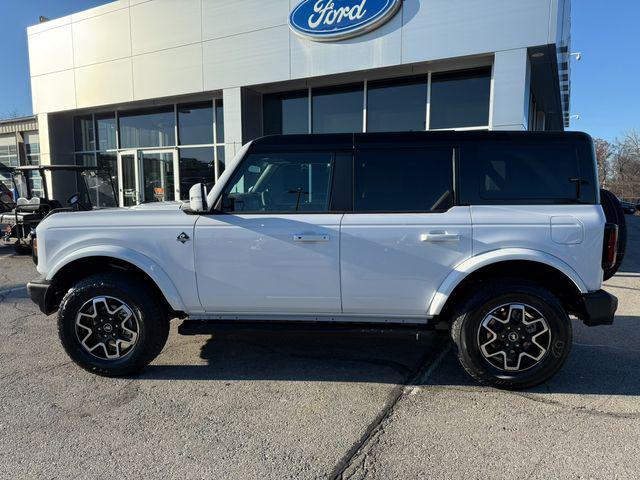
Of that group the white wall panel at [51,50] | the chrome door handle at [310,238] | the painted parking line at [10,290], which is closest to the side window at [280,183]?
the chrome door handle at [310,238]

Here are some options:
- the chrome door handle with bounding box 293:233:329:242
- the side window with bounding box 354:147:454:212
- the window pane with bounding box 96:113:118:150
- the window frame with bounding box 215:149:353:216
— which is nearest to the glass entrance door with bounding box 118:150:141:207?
the window pane with bounding box 96:113:118:150

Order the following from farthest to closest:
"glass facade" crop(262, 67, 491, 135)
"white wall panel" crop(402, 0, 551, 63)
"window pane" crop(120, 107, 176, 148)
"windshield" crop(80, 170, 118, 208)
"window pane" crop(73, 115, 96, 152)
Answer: "window pane" crop(73, 115, 96, 152)
"window pane" crop(120, 107, 176, 148)
"windshield" crop(80, 170, 118, 208)
"glass facade" crop(262, 67, 491, 135)
"white wall panel" crop(402, 0, 551, 63)

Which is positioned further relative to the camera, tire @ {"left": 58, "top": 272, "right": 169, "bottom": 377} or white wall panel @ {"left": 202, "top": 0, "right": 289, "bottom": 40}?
white wall panel @ {"left": 202, "top": 0, "right": 289, "bottom": 40}

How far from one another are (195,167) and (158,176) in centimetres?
150

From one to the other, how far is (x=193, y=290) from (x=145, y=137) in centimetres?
1181

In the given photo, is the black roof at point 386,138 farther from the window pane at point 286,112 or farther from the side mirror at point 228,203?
the window pane at point 286,112

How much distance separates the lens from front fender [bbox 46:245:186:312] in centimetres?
353

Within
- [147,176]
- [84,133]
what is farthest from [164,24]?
[84,133]

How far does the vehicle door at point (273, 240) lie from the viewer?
3398 mm

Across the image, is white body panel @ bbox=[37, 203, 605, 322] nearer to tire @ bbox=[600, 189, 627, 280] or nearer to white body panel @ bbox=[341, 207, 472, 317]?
white body panel @ bbox=[341, 207, 472, 317]

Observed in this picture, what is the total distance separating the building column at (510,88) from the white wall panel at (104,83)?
962cm

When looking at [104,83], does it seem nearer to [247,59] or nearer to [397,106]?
[247,59]

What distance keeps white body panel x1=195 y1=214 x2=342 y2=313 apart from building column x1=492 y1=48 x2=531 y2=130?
6.18m

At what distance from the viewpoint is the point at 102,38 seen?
1242 cm
